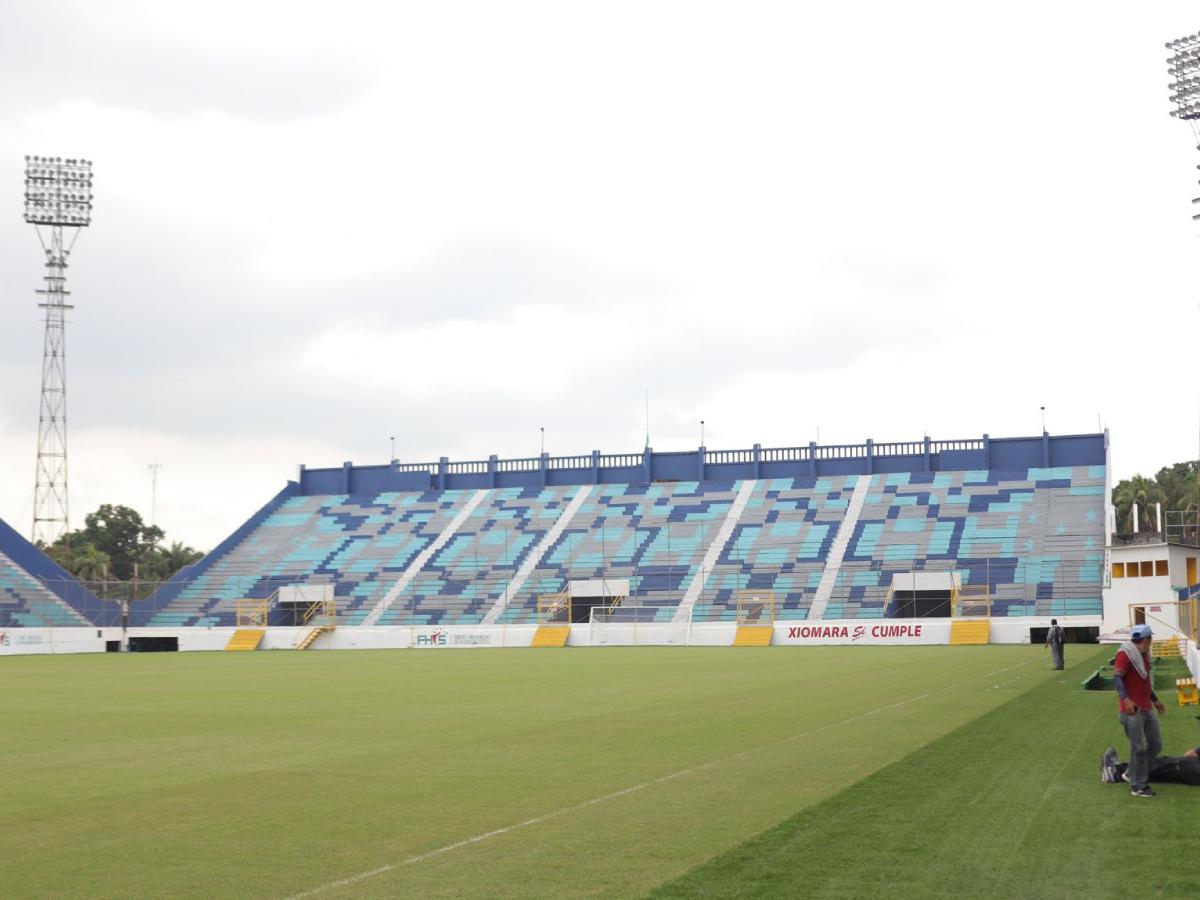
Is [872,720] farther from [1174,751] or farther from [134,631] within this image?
[134,631]

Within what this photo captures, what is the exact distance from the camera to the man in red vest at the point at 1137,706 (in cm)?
1205

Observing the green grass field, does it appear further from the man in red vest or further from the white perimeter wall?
the white perimeter wall

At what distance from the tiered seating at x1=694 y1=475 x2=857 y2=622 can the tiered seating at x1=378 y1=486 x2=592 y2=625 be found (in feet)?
31.0

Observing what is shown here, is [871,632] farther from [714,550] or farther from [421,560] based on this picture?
[421,560]

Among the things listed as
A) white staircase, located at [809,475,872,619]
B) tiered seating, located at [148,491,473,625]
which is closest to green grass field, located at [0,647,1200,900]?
white staircase, located at [809,475,872,619]

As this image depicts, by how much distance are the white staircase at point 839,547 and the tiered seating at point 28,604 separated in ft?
123

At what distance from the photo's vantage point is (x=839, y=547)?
7025 centimetres

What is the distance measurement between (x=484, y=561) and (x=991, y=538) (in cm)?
2815

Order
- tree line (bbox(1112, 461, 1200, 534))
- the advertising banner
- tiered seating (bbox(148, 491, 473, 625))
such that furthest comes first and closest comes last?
tree line (bbox(1112, 461, 1200, 534))
tiered seating (bbox(148, 491, 473, 625))
the advertising banner

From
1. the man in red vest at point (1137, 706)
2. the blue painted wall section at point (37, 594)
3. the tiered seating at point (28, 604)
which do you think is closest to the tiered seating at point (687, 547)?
the blue painted wall section at point (37, 594)

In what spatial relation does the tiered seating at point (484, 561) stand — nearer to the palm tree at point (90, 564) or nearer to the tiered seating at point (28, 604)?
the tiered seating at point (28, 604)

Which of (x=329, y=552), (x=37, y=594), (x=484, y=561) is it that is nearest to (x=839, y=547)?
(x=484, y=561)

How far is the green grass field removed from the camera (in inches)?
355

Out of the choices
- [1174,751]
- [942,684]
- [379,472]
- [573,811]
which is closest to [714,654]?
[942,684]
